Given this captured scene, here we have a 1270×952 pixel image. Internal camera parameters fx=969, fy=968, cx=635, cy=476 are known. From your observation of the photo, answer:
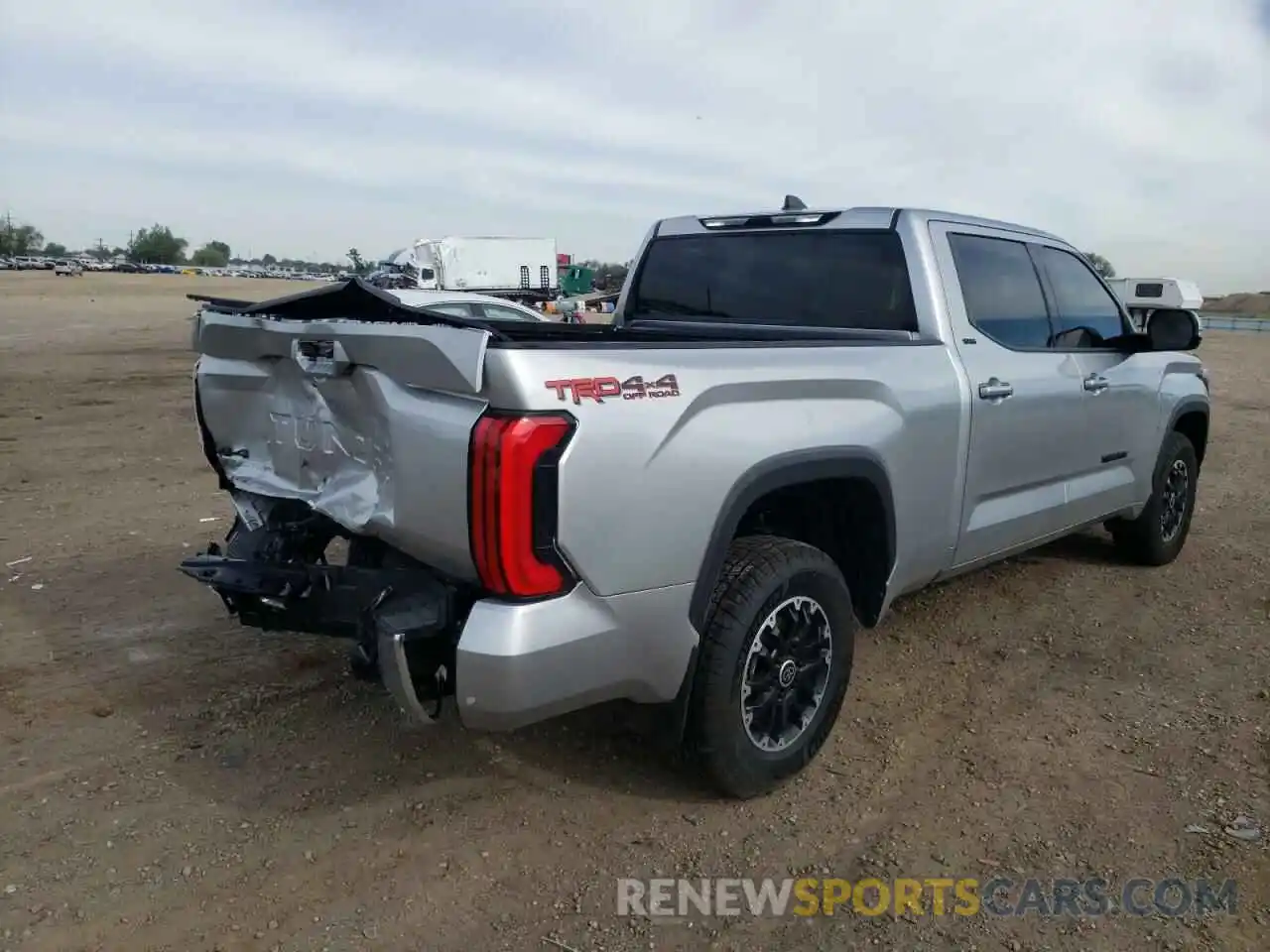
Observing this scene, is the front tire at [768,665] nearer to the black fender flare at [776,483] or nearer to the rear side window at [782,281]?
the black fender flare at [776,483]

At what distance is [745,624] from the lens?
293 centimetres

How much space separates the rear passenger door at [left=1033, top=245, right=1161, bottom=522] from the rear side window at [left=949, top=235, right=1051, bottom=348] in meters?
0.18

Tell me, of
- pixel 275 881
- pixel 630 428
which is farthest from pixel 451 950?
pixel 630 428

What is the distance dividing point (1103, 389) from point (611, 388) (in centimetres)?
326

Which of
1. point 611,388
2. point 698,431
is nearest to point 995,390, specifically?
point 698,431

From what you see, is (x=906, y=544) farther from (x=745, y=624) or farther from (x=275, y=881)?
(x=275, y=881)

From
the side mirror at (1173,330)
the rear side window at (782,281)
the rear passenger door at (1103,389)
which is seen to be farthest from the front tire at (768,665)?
the side mirror at (1173,330)

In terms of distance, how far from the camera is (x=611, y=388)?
2.51 meters

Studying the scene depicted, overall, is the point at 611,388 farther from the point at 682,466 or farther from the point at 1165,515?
the point at 1165,515

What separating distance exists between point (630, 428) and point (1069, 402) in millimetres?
2792

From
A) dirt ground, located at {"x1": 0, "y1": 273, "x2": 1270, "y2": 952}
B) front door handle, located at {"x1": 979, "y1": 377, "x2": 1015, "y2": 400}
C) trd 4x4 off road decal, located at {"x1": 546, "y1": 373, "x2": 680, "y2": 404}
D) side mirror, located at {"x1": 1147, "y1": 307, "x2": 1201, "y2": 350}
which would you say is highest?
side mirror, located at {"x1": 1147, "y1": 307, "x2": 1201, "y2": 350}

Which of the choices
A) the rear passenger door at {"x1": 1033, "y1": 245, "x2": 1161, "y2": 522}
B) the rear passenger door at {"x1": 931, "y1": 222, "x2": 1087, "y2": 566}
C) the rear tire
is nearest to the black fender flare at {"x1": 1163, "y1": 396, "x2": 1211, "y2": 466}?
the rear tire

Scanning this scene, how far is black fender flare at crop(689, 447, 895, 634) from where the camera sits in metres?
2.82

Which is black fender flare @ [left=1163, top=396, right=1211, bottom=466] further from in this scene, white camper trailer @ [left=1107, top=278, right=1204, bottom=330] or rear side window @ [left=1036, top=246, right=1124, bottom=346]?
white camper trailer @ [left=1107, top=278, right=1204, bottom=330]
